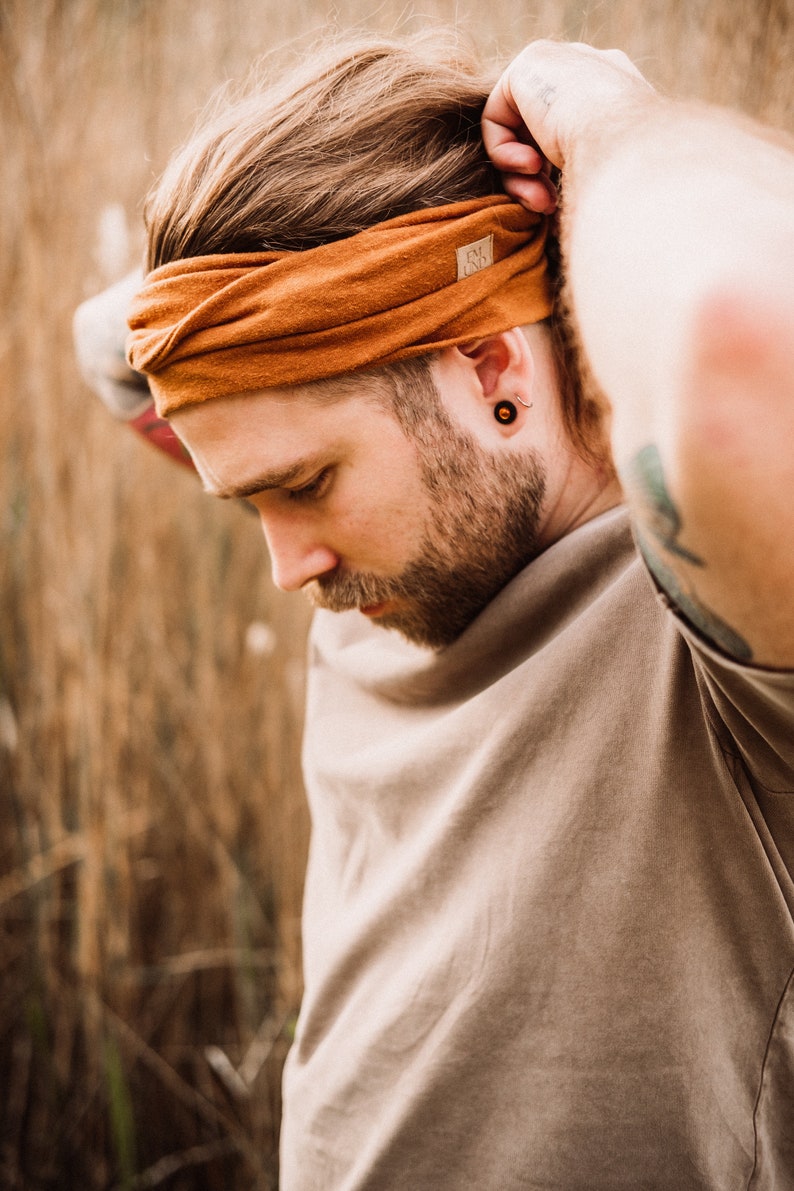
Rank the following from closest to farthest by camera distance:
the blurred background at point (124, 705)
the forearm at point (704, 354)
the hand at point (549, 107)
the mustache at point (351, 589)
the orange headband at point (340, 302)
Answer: the forearm at point (704, 354) < the hand at point (549, 107) < the orange headband at point (340, 302) < the mustache at point (351, 589) < the blurred background at point (124, 705)

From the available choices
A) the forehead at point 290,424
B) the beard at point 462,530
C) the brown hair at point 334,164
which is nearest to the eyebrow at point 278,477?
the forehead at point 290,424

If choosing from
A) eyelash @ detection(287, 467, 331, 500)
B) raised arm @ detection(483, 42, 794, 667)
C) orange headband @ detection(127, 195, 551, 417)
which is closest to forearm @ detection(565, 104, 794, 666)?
raised arm @ detection(483, 42, 794, 667)

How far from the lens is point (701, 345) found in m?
0.41

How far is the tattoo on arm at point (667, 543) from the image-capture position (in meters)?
0.46

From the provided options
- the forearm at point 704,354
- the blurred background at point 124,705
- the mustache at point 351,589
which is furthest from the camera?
the blurred background at point 124,705

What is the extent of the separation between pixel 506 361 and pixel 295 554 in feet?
0.99

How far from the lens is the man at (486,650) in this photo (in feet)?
2.27

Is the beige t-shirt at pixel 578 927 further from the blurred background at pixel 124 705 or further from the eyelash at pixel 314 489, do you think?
the blurred background at pixel 124 705

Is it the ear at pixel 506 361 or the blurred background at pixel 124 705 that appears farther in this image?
the blurred background at pixel 124 705

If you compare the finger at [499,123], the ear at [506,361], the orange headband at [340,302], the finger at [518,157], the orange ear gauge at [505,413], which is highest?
the finger at [499,123]

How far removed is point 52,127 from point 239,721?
3.97 ft

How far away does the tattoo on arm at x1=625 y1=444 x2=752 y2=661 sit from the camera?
46cm

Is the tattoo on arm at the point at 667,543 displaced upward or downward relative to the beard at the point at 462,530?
upward

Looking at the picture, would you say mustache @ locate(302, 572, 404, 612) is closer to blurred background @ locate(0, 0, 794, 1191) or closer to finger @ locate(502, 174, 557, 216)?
finger @ locate(502, 174, 557, 216)
